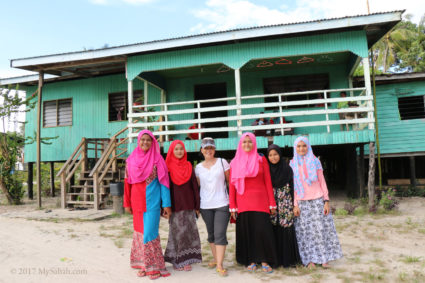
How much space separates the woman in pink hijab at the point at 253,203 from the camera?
354cm

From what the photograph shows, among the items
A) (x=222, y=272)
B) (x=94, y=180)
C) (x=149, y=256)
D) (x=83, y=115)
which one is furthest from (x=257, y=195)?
(x=83, y=115)

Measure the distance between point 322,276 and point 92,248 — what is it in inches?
135

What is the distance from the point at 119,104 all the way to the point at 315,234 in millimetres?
9338

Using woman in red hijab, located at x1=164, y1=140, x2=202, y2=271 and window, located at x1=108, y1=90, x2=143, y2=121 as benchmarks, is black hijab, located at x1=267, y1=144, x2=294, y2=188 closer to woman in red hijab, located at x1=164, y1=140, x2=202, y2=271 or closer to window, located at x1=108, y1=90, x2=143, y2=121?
woman in red hijab, located at x1=164, y1=140, x2=202, y2=271

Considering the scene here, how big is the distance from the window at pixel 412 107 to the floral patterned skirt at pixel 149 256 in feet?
31.4

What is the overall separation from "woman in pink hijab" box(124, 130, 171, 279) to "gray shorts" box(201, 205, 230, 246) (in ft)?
1.59

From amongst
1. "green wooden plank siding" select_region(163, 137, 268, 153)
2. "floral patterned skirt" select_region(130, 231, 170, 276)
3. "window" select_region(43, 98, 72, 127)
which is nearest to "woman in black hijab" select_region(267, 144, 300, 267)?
"floral patterned skirt" select_region(130, 231, 170, 276)

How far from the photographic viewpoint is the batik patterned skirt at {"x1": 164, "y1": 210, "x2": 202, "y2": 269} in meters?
3.73

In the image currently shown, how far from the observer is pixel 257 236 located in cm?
355

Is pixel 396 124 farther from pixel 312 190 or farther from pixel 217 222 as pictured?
pixel 217 222

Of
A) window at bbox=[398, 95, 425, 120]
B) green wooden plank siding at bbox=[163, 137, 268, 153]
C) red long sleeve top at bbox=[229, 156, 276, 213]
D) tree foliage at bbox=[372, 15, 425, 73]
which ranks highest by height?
tree foliage at bbox=[372, 15, 425, 73]

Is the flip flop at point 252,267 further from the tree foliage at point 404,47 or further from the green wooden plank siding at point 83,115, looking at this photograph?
the tree foliage at point 404,47

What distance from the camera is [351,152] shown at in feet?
28.8

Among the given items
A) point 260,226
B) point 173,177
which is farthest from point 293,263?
point 173,177
